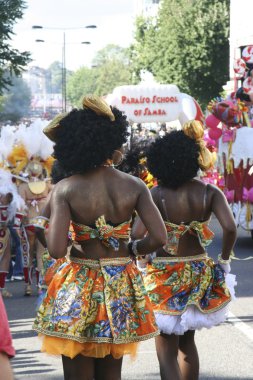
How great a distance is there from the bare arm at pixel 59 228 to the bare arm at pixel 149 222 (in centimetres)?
36

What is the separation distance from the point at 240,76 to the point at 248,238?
3.11 m

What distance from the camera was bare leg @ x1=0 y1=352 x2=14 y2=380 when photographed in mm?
3115

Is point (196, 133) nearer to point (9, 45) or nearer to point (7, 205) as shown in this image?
point (7, 205)

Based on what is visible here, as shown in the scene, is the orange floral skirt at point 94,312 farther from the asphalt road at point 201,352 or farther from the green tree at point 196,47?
the green tree at point 196,47

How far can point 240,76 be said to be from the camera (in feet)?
67.2

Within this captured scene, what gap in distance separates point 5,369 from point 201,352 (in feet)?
18.8

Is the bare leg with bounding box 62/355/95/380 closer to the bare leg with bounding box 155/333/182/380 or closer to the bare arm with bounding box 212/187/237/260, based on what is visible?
the bare leg with bounding box 155/333/182/380

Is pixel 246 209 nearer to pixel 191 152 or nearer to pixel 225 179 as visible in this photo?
pixel 225 179

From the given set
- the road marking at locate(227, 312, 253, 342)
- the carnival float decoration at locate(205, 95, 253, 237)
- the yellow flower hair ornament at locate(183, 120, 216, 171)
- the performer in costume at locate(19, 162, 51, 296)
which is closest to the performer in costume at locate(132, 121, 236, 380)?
the yellow flower hair ornament at locate(183, 120, 216, 171)

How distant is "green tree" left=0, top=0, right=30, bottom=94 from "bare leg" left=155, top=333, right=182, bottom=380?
24165 millimetres

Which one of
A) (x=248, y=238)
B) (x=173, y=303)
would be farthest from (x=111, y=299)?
(x=248, y=238)

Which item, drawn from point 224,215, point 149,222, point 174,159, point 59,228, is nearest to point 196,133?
point 174,159

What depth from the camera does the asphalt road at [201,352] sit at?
7.88 m

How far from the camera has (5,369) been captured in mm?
3139
